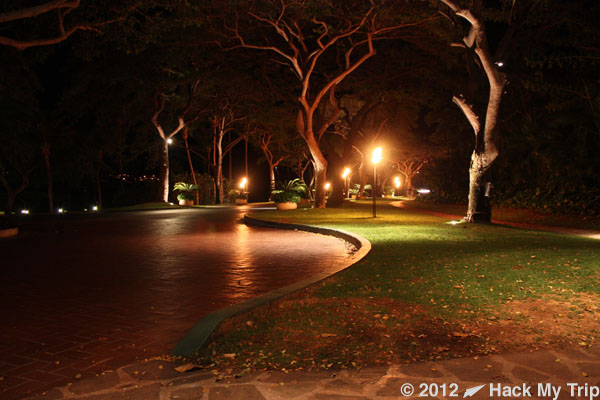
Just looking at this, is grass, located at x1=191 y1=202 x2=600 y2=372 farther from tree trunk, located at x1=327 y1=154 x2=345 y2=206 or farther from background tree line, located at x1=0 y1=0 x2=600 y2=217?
tree trunk, located at x1=327 y1=154 x2=345 y2=206

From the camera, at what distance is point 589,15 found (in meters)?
19.2

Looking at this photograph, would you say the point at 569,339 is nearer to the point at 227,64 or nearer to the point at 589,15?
the point at 589,15

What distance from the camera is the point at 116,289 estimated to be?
25.7ft

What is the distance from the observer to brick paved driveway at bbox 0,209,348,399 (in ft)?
16.0

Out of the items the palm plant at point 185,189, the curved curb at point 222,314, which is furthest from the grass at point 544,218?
the palm plant at point 185,189

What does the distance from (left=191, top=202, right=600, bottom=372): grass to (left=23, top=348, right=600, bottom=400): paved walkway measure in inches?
→ 8.6

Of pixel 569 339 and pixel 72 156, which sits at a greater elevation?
pixel 72 156

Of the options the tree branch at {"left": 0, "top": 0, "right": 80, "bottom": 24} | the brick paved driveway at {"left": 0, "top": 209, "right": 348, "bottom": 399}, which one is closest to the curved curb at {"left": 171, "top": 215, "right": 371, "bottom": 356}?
the brick paved driveway at {"left": 0, "top": 209, "right": 348, "bottom": 399}

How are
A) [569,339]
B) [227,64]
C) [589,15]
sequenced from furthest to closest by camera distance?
1. [227,64]
2. [589,15]
3. [569,339]

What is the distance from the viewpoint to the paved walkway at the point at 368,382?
12.8ft

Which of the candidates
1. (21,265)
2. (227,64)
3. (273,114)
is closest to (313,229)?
(21,265)

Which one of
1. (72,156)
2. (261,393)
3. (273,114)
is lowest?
(261,393)

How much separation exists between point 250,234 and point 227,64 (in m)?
16.7

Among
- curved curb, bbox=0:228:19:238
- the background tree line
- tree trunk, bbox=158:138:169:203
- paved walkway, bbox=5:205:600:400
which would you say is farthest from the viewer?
tree trunk, bbox=158:138:169:203
